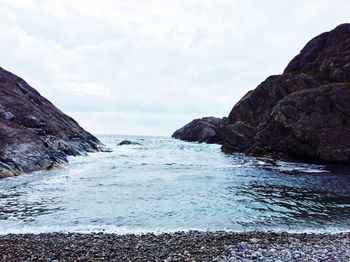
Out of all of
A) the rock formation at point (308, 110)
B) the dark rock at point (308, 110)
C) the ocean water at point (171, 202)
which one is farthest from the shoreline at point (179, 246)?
the dark rock at point (308, 110)

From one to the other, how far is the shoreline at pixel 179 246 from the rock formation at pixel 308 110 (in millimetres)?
36800

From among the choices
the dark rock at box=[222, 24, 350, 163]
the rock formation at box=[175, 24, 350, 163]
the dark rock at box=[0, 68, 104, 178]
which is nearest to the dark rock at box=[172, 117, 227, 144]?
the rock formation at box=[175, 24, 350, 163]

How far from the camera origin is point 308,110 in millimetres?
55469

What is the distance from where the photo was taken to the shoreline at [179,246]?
12438 millimetres

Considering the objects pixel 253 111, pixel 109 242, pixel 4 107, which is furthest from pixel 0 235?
pixel 253 111

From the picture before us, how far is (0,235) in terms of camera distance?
15.8 metres

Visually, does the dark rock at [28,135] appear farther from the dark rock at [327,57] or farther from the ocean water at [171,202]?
the dark rock at [327,57]

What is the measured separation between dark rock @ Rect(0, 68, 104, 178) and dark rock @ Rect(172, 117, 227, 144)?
63.7 metres

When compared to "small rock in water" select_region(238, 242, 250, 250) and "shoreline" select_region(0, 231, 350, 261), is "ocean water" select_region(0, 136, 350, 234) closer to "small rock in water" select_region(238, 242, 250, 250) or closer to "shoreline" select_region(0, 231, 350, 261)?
"shoreline" select_region(0, 231, 350, 261)

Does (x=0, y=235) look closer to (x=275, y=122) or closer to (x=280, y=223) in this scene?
(x=280, y=223)

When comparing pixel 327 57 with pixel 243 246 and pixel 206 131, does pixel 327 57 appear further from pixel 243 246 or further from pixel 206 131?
pixel 243 246

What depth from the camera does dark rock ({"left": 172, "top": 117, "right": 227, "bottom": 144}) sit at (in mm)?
131000

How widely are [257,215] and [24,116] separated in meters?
43.8

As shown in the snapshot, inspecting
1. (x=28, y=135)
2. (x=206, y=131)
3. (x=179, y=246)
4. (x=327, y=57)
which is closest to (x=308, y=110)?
(x=327, y=57)
